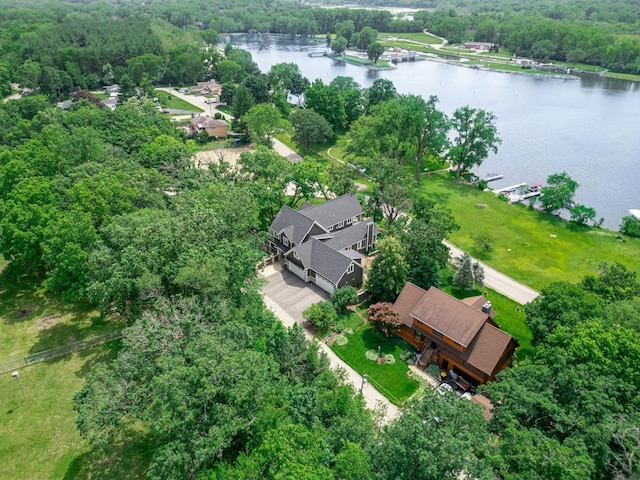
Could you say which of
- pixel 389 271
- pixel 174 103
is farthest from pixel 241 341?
pixel 174 103

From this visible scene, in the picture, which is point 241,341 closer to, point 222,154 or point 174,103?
point 222,154

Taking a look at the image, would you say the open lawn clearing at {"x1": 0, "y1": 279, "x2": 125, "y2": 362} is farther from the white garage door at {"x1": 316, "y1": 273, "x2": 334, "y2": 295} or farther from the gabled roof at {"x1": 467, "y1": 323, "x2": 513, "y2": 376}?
the gabled roof at {"x1": 467, "y1": 323, "x2": 513, "y2": 376}

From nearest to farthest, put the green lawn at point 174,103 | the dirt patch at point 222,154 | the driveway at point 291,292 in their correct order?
the driveway at point 291,292 → the dirt patch at point 222,154 → the green lawn at point 174,103

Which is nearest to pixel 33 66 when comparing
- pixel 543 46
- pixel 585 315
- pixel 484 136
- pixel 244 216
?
pixel 244 216

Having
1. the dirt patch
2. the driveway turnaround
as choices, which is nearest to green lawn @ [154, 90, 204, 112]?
the dirt patch

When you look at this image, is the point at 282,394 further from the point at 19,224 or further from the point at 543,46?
the point at 543,46

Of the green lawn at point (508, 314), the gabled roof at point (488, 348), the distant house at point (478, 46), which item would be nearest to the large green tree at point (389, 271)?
the green lawn at point (508, 314)

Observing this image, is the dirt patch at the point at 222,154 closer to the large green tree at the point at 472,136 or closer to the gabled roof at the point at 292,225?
the gabled roof at the point at 292,225
